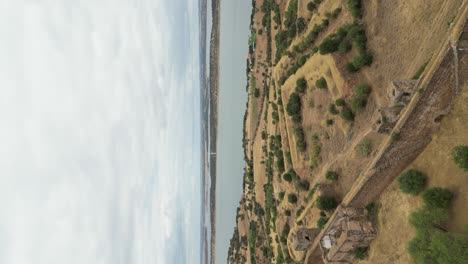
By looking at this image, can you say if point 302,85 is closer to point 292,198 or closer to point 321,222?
point 292,198

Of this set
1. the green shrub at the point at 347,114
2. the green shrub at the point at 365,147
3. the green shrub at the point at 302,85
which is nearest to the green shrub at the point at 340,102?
the green shrub at the point at 347,114

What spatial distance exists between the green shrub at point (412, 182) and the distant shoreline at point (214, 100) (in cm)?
7011

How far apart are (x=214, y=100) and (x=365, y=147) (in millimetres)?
69252

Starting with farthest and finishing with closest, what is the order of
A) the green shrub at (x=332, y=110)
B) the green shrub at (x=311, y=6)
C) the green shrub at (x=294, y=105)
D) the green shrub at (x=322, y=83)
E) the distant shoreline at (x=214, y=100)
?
the distant shoreline at (x=214, y=100) < the green shrub at (x=294, y=105) < the green shrub at (x=311, y=6) < the green shrub at (x=322, y=83) < the green shrub at (x=332, y=110)

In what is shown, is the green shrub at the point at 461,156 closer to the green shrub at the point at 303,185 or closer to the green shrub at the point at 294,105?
the green shrub at the point at 303,185

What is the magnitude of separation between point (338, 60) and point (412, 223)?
16.8 meters

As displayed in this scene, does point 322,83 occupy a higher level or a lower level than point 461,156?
higher

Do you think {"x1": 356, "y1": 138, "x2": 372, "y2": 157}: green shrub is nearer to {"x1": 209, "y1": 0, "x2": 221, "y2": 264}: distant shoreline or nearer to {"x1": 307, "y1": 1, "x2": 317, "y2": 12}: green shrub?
{"x1": 307, "y1": 1, "x2": 317, "y2": 12}: green shrub

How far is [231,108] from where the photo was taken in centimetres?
8638

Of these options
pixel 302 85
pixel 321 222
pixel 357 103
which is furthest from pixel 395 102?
pixel 302 85

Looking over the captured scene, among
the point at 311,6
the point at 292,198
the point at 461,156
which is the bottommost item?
the point at 461,156

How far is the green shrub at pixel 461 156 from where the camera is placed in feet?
62.3

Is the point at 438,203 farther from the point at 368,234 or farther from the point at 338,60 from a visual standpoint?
the point at 338,60

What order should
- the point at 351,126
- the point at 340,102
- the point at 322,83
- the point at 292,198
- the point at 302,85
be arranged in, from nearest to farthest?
1. the point at 351,126
2. the point at 340,102
3. the point at 322,83
4. the point at 302,85
5. the point at 292,198
